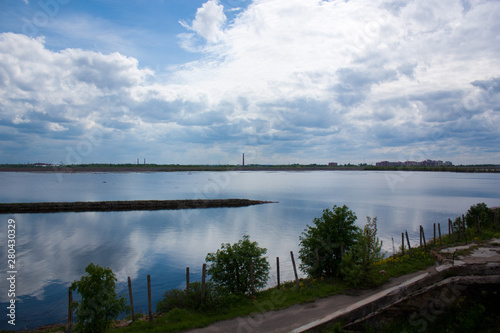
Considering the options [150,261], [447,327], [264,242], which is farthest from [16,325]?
[264,242]

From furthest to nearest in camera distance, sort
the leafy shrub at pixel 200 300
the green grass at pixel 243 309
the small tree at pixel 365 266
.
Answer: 1. the small tree at pixel 365 266
2. the leafy shrub at pixel 200 300
3. the green grass at pixel 243 309

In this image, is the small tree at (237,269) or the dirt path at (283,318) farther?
the small tree at (237,269)

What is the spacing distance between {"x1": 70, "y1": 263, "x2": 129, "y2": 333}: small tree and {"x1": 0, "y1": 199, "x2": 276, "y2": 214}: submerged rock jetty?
50.3m

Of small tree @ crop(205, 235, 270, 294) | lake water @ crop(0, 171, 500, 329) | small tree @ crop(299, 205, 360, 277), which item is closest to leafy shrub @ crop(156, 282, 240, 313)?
small tree @ crop(205, 235, 270, 294)

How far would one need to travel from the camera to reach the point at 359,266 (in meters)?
13.6

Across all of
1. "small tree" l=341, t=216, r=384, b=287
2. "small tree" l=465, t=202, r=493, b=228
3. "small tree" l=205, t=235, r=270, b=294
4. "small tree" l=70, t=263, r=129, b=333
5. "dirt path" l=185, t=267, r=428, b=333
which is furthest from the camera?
"small tree" l=465, t=202, r=493, b=228

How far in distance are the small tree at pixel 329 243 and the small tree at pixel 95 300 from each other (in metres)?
10.3

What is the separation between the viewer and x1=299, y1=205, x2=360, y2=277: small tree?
16766 mm

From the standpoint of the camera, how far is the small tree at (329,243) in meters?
16.8

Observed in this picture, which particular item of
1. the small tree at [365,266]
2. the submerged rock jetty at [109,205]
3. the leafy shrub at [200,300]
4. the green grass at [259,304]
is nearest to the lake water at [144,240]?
the submerged rock jetty at [109,205]

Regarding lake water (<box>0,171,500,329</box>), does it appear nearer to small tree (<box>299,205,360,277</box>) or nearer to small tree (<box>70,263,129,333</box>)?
small tree (<box>299,205,360,277</box>)

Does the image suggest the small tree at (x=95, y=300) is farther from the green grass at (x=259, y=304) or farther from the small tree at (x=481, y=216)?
the small tree at (x=481, y=216)

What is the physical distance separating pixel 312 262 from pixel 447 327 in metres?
8.83

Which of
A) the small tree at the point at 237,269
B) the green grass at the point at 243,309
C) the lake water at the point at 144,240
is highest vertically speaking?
the small tree at the point at 237,269
